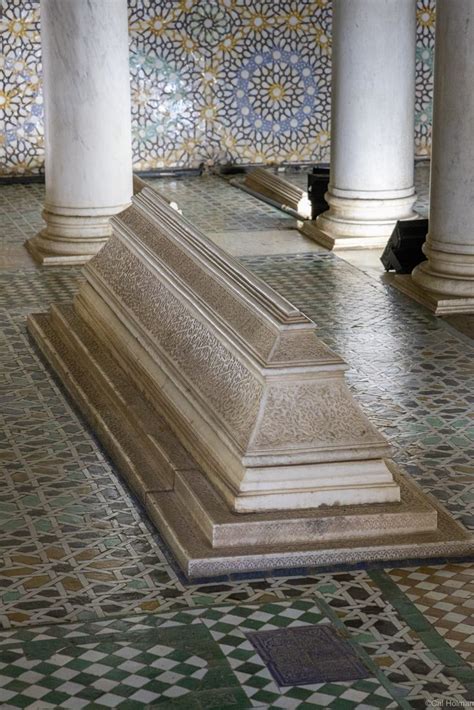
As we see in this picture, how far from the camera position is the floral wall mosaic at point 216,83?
43.1 ft

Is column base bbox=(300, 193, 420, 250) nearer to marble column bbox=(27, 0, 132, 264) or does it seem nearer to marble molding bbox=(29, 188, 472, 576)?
marble column bbox=(27, 0, 132, 264)

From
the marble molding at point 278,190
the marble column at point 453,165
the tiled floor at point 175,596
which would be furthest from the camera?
the marble molding at point 278,190

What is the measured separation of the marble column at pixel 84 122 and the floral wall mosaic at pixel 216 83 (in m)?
3.83

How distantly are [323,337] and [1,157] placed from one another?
6.56 m

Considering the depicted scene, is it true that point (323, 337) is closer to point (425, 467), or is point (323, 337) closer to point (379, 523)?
point (425, 467)

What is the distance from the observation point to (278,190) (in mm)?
11953

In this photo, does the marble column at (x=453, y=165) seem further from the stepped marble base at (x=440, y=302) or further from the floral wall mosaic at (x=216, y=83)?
the floral wall mosaic at (x=216, y=83)

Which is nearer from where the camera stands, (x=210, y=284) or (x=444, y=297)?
(x=210, y=284)

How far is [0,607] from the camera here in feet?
13.9

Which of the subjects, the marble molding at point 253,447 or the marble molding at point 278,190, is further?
the marble molding at point 278,190

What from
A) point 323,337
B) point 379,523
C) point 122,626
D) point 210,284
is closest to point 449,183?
point 323,337

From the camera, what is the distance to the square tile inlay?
3789 millimetres

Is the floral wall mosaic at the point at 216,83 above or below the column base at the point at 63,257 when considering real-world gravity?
above

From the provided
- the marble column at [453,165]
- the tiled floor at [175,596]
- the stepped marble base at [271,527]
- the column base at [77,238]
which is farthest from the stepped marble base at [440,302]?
the stepped marble base at [271,527]
